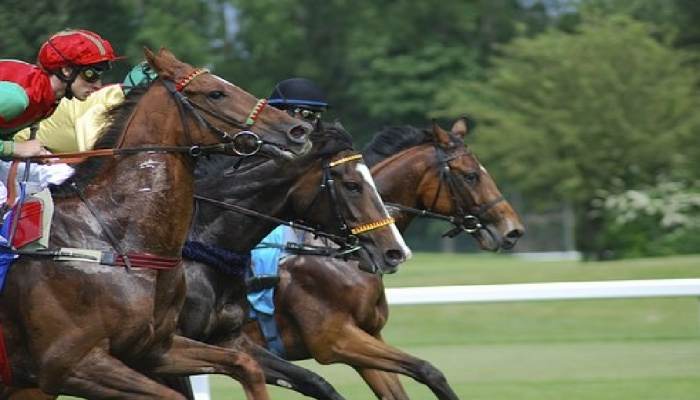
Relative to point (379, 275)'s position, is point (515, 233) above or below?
below

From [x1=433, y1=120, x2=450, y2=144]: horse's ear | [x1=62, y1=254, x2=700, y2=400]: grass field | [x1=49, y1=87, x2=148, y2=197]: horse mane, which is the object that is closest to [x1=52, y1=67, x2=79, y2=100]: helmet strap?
[x1=49, y1=87, x2=148, y2=197]: horse mane

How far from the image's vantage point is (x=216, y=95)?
5.75 meters

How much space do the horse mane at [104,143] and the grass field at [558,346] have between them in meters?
4.36

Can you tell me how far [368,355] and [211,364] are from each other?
169 cm

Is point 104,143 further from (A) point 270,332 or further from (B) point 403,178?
(B) point 403,178

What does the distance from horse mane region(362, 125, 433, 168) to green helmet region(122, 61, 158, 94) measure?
2140 millimetres

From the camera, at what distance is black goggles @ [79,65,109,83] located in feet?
19.3

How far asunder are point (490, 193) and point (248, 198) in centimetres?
211

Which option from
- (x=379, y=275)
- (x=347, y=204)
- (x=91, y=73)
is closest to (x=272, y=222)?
(x=347, y=204)

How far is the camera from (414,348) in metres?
13.0

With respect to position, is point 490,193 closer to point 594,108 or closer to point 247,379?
point 247,379

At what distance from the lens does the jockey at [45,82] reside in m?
5.48

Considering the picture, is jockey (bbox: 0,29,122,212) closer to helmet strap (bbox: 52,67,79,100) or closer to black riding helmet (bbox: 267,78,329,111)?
helmet strap (bbox: 52,67,79,100)

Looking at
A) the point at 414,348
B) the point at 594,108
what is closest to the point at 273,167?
the point at 414,348
